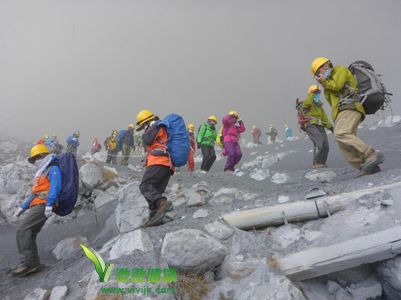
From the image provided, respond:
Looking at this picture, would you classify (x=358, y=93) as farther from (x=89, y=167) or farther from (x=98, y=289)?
(x=89, y=167)

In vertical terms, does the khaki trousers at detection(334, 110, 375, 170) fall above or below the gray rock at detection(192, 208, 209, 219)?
above

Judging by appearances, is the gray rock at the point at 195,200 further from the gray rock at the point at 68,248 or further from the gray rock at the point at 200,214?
the gray rock at the point at 68,248

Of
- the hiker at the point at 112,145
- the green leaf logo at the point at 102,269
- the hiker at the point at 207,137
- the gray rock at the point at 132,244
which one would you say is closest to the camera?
the green leaf logo at the point at 102,269

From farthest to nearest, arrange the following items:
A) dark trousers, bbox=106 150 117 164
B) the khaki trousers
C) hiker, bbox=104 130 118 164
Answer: hiker, bbox=104 130 118 164 < dark trousers, bbox=106 150 117 164 < the khaki trousers

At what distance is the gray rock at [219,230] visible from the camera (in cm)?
457

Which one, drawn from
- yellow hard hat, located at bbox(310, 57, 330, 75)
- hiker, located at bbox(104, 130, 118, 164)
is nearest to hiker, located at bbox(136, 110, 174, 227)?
yellow hard hat, located at bbox(310, 57, 330, 75)

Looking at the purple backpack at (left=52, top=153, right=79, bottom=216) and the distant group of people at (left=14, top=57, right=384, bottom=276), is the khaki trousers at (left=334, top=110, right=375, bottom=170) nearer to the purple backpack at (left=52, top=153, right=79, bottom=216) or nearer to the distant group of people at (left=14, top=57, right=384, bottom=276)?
the distant group of people at (left=14, top=57, right=384, bottom=276)

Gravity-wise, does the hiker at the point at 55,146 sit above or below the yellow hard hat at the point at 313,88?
below

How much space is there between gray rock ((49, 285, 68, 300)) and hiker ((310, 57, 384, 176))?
4911mm

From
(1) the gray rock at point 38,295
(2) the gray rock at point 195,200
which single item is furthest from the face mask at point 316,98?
(1) the gray rock at point 38,295

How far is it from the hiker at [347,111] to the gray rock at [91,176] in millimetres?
8512

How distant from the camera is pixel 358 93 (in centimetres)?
560

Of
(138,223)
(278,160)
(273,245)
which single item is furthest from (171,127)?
(278,160)

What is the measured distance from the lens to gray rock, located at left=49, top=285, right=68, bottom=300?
156 inches
